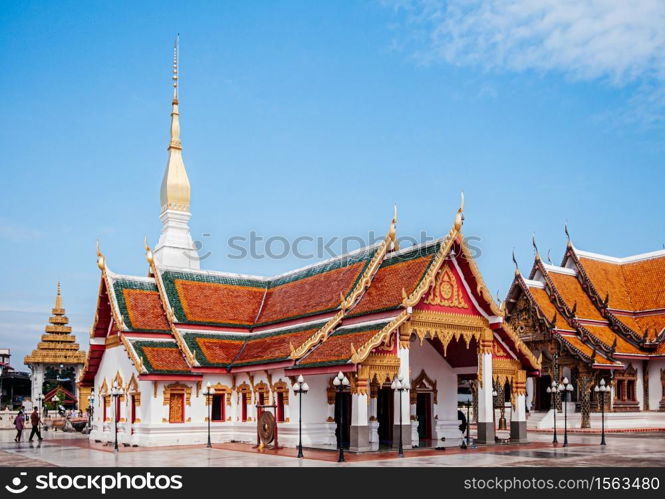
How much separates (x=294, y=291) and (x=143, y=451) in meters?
9.04

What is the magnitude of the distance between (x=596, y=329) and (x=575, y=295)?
216 centimetres

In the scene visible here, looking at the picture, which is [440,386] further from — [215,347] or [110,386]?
[110,386]

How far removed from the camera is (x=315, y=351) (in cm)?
2466

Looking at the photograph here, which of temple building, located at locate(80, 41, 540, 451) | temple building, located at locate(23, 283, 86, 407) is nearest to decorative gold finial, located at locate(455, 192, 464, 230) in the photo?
temple building, located at locate(80, 41, 540, 451)

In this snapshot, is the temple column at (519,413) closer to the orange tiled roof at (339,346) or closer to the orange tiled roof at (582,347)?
the orange tiled roof at (339,346)

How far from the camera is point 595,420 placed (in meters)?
36.1

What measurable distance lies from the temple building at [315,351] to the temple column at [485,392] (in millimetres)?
41

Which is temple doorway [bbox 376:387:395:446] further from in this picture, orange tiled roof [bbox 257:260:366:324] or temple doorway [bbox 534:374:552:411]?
temple doorway [bbox 534:374:552:411]

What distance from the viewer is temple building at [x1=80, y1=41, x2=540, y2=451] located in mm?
23844

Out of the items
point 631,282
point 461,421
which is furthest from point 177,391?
point 631,282

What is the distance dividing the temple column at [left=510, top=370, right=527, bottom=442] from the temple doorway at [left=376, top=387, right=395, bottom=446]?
13.3ft

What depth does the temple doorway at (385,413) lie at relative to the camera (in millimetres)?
26328
